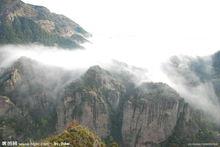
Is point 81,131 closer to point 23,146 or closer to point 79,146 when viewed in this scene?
point 79,146

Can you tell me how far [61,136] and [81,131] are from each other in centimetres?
801

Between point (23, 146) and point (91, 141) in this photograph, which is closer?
point (23, 146)

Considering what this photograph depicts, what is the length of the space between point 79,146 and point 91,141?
6705mm

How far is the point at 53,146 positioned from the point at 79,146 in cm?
1092

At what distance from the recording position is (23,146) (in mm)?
119000

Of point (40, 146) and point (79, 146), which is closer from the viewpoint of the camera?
point (40, 146)

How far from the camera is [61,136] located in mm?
120438

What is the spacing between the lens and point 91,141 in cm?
12750

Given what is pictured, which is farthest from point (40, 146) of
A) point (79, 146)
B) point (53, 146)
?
point (79, 146)

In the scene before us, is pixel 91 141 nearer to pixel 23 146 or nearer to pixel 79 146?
pixel 79 146

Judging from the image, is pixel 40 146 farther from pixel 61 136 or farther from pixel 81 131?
pixel 81 131

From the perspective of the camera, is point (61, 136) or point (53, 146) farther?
point (61, 136)

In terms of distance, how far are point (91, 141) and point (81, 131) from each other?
13.4 feet

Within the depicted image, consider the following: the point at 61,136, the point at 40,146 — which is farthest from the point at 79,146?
the point at 40,146
